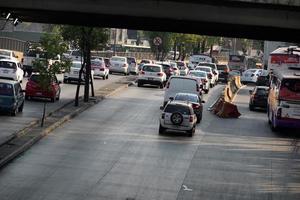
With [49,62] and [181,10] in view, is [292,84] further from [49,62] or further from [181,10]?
[181,10]

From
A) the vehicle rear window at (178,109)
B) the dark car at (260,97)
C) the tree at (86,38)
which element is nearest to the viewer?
the vehicle rear window at (178,109)

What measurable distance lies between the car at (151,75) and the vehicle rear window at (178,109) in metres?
23.0

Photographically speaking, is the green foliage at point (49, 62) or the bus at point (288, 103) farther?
the bus at point (288, 103)

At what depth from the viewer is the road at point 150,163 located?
63.9 ft

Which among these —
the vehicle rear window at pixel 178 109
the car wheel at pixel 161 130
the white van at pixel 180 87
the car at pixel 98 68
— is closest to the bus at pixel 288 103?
the vehicle rear window at pixel 178 109

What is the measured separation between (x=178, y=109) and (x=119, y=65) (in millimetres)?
36349

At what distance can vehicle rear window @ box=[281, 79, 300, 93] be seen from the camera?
32.9 meters

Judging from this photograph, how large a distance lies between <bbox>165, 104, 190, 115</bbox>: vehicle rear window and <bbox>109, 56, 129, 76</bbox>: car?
3604 centimetres

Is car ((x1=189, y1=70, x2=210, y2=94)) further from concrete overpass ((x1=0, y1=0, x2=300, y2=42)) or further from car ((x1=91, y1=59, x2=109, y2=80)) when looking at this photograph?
concrete overpass ((x1=0, y1=0, x2=300, y2=42))

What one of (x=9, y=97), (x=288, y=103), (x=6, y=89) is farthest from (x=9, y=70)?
(x=288, y=103)

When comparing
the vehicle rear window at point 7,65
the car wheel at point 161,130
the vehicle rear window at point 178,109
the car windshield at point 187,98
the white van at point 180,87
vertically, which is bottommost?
the car wheel at point 161,130

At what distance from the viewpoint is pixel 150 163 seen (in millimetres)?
23969

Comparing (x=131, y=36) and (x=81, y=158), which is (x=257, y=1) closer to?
(x=81, y=158)

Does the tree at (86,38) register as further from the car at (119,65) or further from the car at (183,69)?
the car at (119,65)
